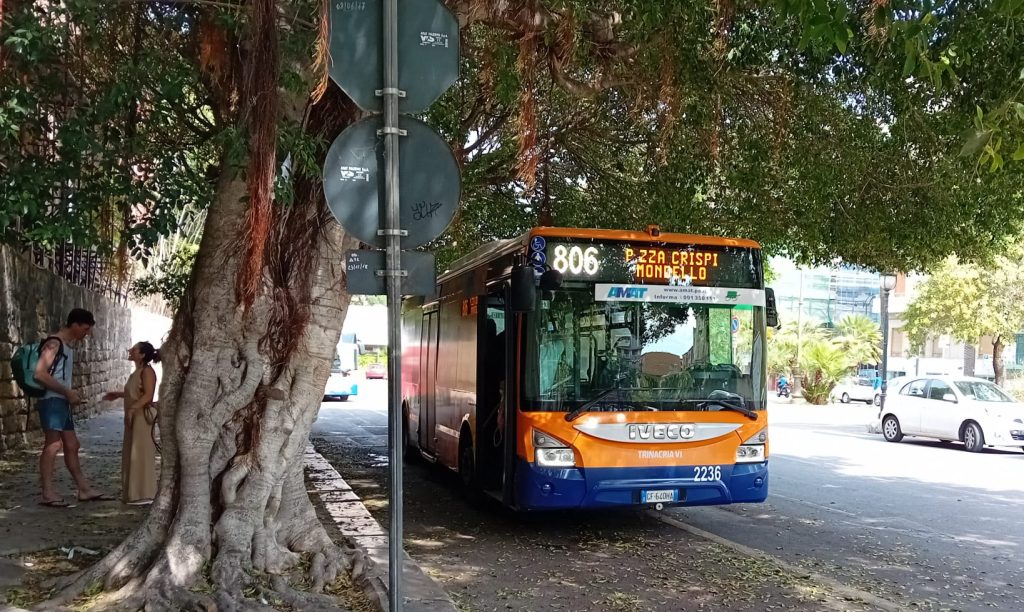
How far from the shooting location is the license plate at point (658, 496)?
7.77m

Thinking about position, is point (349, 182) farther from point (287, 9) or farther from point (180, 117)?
point (180, 117)

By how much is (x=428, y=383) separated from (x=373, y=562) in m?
6.22

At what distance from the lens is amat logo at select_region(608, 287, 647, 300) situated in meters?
7.94

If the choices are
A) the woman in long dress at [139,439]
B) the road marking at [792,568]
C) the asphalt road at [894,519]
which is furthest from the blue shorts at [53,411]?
the road marking at [792,568]

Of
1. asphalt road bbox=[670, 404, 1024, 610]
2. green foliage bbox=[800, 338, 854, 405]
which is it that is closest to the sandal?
asphalt road bbox=[670, 404, 1024, 610]

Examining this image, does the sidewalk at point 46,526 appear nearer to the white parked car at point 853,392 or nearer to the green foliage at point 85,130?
the green foliage at point 85,130

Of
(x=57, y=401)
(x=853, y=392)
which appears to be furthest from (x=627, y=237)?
(x=853, y=392)

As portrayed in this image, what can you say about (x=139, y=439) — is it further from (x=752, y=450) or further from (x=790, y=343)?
(x=790, y=343)

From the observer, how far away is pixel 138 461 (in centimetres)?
827

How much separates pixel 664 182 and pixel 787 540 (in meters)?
4.65

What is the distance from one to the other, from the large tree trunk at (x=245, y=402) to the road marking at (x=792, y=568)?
Answer: 364 centimetres

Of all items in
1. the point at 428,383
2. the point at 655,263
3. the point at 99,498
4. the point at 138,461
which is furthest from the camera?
the point at 428,383

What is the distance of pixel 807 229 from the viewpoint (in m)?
11.1

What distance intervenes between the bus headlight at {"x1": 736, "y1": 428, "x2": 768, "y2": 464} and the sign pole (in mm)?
4650
